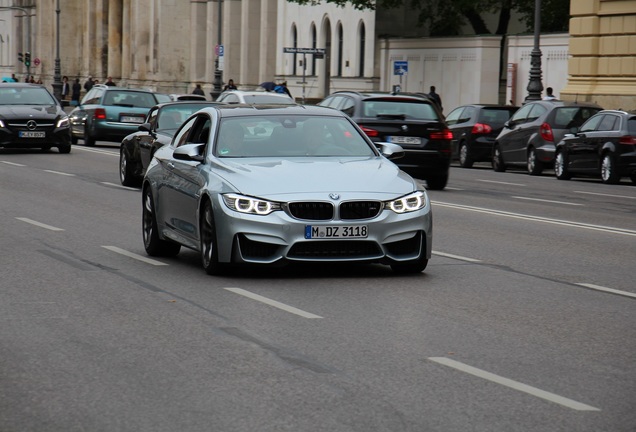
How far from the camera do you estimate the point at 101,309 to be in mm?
9938

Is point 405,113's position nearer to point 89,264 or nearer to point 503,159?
point 503,159

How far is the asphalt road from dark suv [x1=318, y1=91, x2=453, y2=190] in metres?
8.48

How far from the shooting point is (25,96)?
115ft

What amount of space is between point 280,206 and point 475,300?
168cm

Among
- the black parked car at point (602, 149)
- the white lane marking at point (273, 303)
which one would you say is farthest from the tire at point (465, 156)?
the white lane marking at point (273, 303)

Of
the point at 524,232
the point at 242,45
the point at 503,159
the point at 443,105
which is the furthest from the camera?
the point at 242,45

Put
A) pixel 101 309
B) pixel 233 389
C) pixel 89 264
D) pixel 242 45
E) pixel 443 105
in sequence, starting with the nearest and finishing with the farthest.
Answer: pixel 233 389 → pixel 101 309 → pixel 89 264 → pixel 443 105 → pixel 242 45

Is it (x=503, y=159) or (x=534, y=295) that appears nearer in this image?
(x=534, y=295)

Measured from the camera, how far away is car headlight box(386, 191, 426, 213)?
1148cm

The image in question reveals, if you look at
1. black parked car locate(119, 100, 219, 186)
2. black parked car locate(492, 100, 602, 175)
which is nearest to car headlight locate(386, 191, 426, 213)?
black parked car locate(119, 100, 219, 186)

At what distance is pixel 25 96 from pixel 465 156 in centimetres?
1045

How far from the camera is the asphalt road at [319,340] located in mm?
6641

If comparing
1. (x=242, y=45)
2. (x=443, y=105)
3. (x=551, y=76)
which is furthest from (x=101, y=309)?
(x=242, y=45)

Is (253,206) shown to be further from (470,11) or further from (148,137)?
(470,11)
